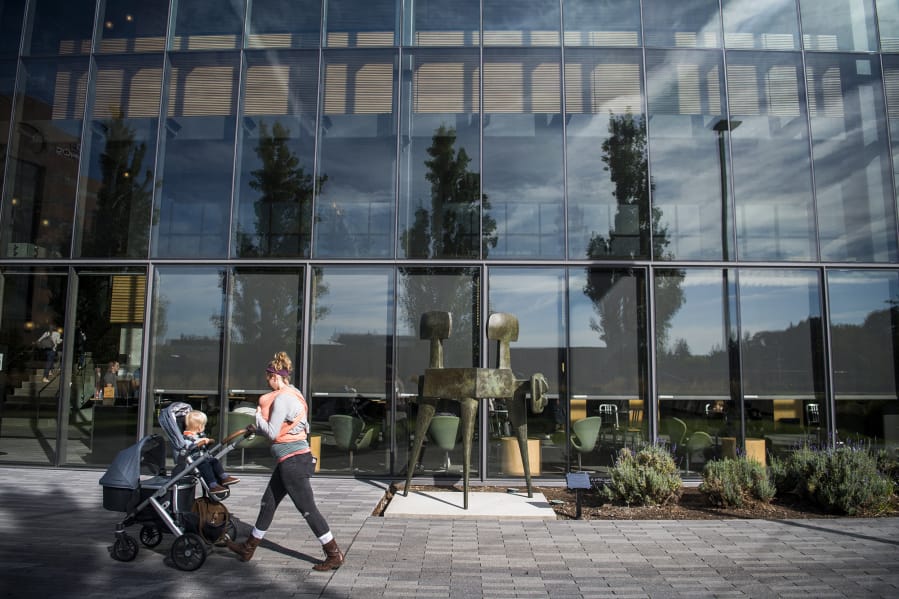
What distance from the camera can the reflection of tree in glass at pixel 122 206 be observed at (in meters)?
11.4

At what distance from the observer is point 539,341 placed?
10664 millimetres

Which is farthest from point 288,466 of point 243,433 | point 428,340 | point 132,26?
point 132,26

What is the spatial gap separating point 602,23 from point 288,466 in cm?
984

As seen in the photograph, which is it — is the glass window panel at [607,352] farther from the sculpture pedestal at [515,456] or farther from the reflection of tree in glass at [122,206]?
the reflection of tree in glass at [122,206]

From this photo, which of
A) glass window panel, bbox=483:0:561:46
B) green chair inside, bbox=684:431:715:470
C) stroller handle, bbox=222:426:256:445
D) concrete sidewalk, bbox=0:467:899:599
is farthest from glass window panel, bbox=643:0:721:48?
stroller handle, bbox=222:426:256:445

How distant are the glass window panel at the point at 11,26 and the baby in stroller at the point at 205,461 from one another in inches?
391

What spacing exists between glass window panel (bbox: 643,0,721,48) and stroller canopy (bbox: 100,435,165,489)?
10.5 m

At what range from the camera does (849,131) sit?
37.1 feet

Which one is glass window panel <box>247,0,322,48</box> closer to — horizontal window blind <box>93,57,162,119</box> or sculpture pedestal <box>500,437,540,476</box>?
horizontal window blind <box>93,57,162,119</box>

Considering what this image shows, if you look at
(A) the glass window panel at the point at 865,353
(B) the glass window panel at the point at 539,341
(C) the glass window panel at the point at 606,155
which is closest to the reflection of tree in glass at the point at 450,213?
(B) the glass window panel at the point at 539,341

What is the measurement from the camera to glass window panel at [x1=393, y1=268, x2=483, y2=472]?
414 inches

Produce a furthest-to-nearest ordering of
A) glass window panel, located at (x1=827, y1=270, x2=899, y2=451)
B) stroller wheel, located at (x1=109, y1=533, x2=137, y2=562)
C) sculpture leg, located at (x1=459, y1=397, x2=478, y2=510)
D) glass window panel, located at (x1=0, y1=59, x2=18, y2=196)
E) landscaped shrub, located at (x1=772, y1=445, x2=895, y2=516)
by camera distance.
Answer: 1. glass window panel, located at (x1=0, y1=59, x2=18, y2=196)
2. glass window panel, located at (x1=827, y1=270, x2=899, y2=451)
3. sculpture leg, located at (x1=459, y1=397, x2=478, y2=510)
4. landscaped shrub, located at (x1=772, y1=445, x2=895, y2=516)
5. stroller wheel, located at (x1=109, y1=533, x2=137, y2=562)

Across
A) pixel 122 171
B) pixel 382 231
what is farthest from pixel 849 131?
pixel 122 171

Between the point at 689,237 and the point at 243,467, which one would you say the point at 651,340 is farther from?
the point at 243,467
